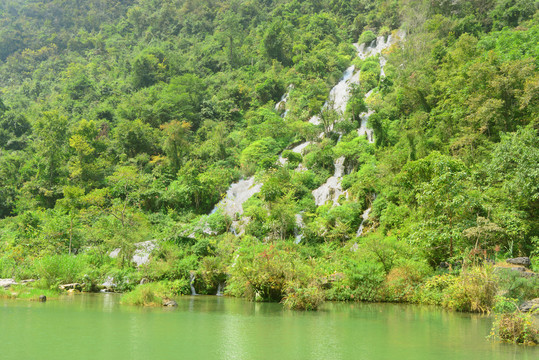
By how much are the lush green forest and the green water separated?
11.1ft

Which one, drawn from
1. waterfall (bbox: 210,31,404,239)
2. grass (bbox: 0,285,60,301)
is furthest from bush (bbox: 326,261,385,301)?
grass (bbox: 0,285,60,301)

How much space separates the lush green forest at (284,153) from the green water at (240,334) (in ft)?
11.1

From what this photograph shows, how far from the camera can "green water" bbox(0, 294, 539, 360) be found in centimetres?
847

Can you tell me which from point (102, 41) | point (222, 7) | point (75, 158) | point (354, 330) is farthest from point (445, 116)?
point (102, 41)

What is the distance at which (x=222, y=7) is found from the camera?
78.7m

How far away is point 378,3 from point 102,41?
5296 centimetres

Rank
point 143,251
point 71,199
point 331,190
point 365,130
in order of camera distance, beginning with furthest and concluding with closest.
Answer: point 71,199 → point 365,130 → point 331,190 → point 143,251

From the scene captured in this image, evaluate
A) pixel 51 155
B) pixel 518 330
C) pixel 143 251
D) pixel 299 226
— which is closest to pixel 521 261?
pixel 518 330

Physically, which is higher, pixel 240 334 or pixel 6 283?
pixel 240 334

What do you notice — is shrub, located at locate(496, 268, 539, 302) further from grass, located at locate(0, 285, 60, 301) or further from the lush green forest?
grass, located at locate(0, 285, 60, 301)

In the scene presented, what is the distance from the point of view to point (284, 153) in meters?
39.7

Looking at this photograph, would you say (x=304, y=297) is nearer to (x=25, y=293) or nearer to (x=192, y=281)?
(x=192, y=281)

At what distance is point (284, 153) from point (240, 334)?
29.7 meters

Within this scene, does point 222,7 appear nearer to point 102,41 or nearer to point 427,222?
point 102,41
